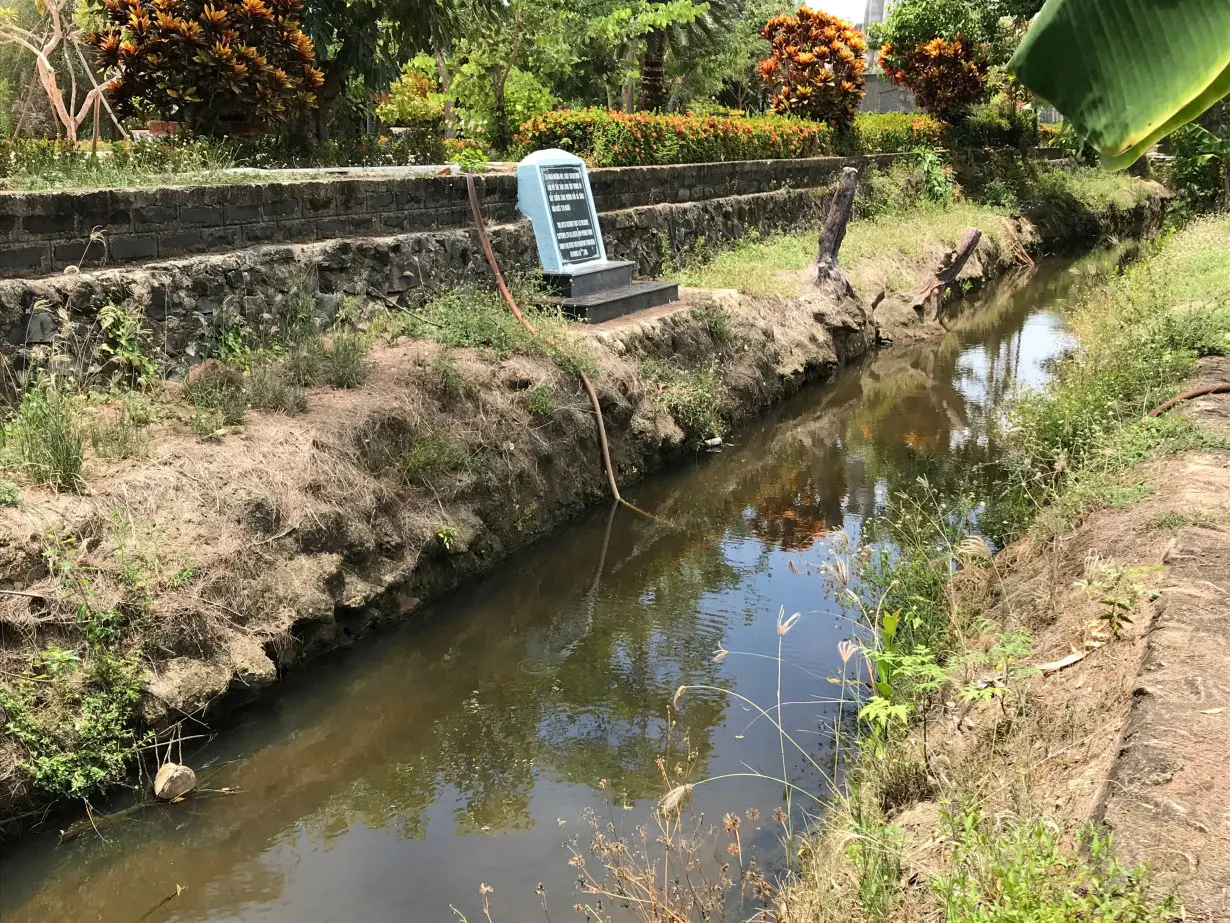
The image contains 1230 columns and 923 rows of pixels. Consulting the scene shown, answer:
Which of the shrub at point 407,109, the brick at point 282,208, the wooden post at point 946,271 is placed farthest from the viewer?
the shrub at point 407,109

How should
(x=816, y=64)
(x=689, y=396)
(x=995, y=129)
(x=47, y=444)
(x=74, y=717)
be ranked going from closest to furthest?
(x=74, y=717)
(x=47, y=444)
(x=689, y=396)
(x=816, y=64)
(x=995, y=129)

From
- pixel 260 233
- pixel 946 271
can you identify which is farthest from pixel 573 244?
pixel 946 271

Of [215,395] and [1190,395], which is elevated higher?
[215,395]

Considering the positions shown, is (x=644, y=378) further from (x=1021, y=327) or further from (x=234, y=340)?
(x=1021, y=327)

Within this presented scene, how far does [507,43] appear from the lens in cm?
1727

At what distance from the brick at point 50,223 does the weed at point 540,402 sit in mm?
3106

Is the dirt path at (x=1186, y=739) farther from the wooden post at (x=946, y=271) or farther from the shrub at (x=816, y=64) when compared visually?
the shrub at (x=816, y=64)

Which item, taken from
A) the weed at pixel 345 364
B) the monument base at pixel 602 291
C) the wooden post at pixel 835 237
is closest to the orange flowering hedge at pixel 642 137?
the wooden post at pixel 835 237

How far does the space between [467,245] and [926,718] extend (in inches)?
251

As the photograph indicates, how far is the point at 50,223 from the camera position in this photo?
6336mm

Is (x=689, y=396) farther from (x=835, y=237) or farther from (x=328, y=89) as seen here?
(x=328, y=89)

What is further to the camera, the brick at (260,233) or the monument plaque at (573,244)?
the monument plaque at (573,244)

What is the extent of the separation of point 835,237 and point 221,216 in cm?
793

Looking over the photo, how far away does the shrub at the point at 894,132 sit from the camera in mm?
21062
